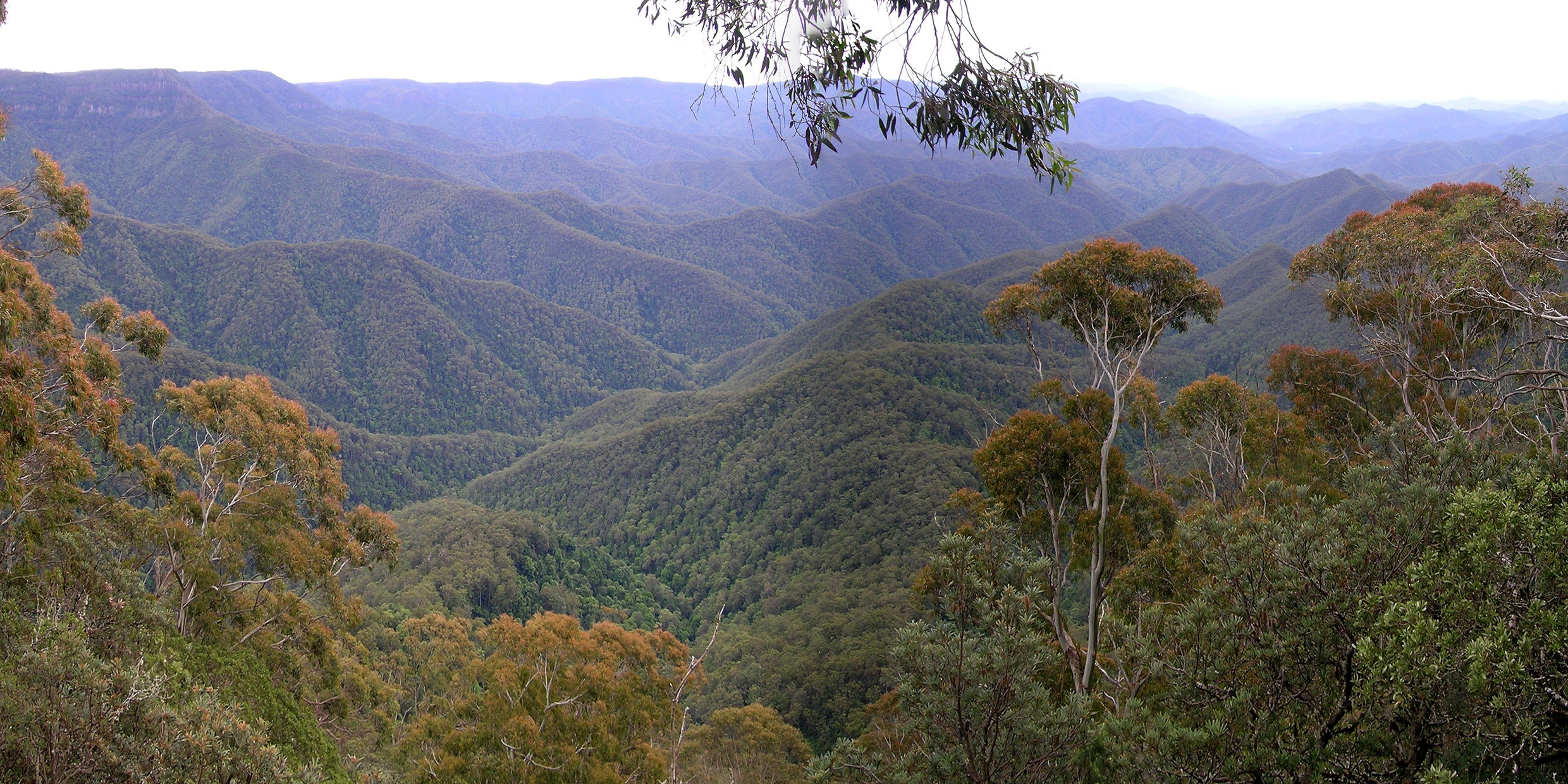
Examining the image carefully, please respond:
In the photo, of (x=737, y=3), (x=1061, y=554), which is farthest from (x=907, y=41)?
(x=1061, y=554)

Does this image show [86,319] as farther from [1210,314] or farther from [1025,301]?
[1210,314]

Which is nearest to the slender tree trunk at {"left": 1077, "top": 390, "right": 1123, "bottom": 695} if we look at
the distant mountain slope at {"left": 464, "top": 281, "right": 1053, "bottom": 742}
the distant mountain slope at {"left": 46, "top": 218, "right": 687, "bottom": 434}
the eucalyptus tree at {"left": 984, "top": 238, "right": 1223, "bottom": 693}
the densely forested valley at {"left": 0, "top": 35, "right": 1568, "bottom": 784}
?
the densely forested valley at {"left": 0, "top": 35, "right": 1568, "bottom": 784}

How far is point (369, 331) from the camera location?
6594 inches

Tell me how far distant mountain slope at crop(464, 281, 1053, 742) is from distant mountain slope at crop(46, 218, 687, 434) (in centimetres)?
5067

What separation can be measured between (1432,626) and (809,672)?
1668 inches

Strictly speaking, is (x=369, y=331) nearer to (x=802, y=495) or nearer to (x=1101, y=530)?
(x=802, y=495)

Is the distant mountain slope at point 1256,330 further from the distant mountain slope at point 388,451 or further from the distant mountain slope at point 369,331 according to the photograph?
the distant mountain slope at point 369,331

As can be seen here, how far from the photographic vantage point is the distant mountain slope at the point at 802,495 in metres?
47.8

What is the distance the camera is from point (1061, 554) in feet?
42.4

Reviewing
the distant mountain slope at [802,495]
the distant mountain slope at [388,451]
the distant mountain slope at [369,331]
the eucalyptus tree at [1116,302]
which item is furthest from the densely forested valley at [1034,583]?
the distant mountain slope at [369,331]

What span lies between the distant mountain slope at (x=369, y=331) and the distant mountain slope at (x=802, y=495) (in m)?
50.7


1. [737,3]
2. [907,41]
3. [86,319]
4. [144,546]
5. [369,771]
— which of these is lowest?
[369,771]

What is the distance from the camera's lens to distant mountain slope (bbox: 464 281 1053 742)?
4775cm

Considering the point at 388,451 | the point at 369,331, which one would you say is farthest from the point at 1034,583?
the point at 369,331
